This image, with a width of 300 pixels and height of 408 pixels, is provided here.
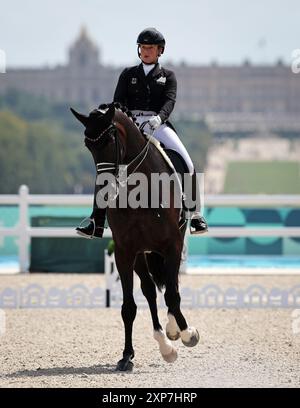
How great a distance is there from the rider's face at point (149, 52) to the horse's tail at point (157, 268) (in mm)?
1382

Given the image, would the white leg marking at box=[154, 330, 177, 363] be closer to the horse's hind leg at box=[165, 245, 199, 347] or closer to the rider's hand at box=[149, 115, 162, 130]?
the horse's hind leg at box=[165, 245, 199, 347]

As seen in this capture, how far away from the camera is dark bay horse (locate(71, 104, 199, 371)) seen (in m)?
7.51

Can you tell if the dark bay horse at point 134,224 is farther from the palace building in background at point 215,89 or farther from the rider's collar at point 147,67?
the palace building in background at point 215,89

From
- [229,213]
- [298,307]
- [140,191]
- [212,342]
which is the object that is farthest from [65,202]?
[140,191]

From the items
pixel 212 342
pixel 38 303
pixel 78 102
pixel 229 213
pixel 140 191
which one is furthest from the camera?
pixel 78 102

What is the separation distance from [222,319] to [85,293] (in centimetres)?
189

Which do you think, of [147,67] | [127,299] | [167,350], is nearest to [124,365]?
[167,350]

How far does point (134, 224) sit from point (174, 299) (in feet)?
2.21

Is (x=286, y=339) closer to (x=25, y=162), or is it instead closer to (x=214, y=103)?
(x=25, y=162)

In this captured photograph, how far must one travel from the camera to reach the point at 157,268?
8.48 metres

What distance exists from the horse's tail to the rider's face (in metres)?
1.38

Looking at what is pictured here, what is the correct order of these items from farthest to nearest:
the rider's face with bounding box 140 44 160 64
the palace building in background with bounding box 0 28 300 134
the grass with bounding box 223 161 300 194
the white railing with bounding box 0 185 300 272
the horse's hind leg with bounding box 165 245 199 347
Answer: the palace building in background with bounding box 0 28 300 134 → the grass with bounding box 223 161 300 194 → the white railing with bounding box 0 185 300 272 → the rider's face with bounding box 140 44 160 64 → the horse's hind leg with bounding box 165 245 199 347

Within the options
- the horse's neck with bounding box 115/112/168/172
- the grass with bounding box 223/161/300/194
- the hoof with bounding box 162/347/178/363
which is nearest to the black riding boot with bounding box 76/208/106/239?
the horse's neck with bounding box 115/112/168/172
